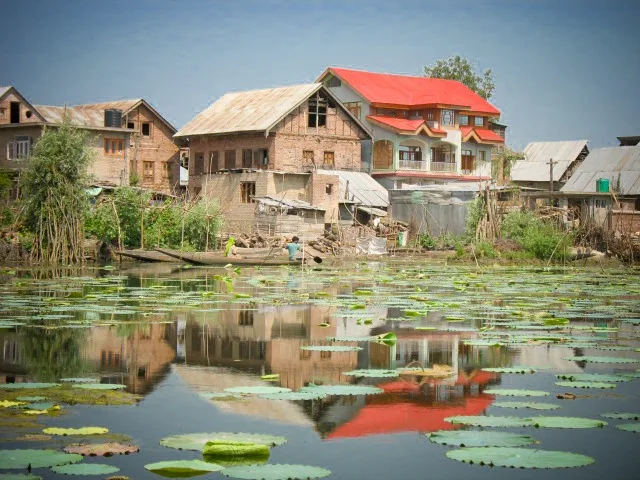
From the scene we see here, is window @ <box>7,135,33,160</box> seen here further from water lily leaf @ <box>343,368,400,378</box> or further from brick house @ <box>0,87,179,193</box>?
water lily leaf @ <box>343,368,400,378</box>

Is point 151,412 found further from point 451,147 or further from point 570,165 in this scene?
point 570,165

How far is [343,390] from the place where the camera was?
9484 millimetres

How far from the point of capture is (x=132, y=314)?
16.5 meters

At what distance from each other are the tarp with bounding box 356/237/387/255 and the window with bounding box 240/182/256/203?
367 inches

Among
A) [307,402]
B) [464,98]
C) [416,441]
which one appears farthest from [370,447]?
[464,98]

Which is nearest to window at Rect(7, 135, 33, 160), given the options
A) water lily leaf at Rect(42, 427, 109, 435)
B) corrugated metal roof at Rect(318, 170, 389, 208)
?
corrugated metal roof at Rect(318, 170, 389, 208)

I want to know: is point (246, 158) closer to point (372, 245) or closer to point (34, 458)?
point (372, 245)

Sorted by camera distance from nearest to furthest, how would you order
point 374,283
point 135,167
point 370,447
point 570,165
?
1. point 370,447
2. point 374,283
3. point 135,167
4. point 570,165

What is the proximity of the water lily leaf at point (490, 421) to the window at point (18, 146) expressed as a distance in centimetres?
4760

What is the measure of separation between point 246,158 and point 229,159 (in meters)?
1.37

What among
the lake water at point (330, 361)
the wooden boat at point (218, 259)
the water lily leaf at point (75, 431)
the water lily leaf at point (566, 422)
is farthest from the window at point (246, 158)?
the water lily leaf at point (75, 431)

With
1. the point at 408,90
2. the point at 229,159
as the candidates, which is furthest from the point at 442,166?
the point at 229,159

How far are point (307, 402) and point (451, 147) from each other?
56.4 m

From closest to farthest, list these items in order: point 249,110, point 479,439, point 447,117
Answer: point 479,439 < point 249,110 < point 447,117
